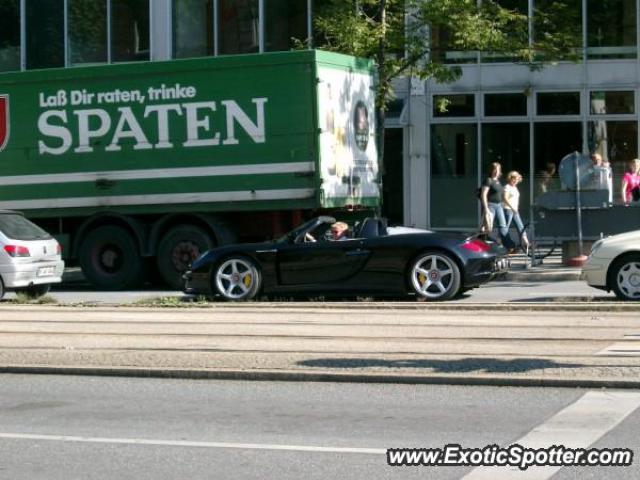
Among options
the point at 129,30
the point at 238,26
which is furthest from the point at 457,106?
the point at 129,30

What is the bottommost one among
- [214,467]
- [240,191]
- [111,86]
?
[214,467]

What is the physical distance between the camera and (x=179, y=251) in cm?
1988

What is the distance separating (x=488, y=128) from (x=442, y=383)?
18.9m

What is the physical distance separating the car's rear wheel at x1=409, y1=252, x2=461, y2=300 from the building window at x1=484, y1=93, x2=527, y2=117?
12.6 m

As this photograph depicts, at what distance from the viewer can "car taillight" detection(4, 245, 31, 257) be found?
17969 mm

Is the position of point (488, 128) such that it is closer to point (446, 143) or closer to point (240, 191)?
point (446, 143)

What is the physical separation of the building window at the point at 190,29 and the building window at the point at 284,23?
1.62m

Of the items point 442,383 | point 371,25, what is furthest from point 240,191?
point 442,383

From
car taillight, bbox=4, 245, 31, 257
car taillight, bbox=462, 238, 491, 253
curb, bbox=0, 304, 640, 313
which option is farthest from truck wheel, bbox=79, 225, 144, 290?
car taillight, bbox=462, 238, 491, 253

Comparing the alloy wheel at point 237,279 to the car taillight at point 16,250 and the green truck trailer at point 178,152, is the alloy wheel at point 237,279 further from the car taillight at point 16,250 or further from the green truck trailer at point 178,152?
the car taillight at point 16,250

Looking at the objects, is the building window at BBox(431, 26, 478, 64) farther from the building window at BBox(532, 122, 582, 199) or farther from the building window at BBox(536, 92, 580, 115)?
the building window at BBox(532, 122, 582, 199)

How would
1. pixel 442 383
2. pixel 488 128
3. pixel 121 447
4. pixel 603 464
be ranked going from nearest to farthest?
1. pixel 603 464
2. pixel 121 447
3. pixel 442 383
4. pixel 488 128

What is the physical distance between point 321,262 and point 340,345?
4701mm

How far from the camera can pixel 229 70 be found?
1927 centimetres
